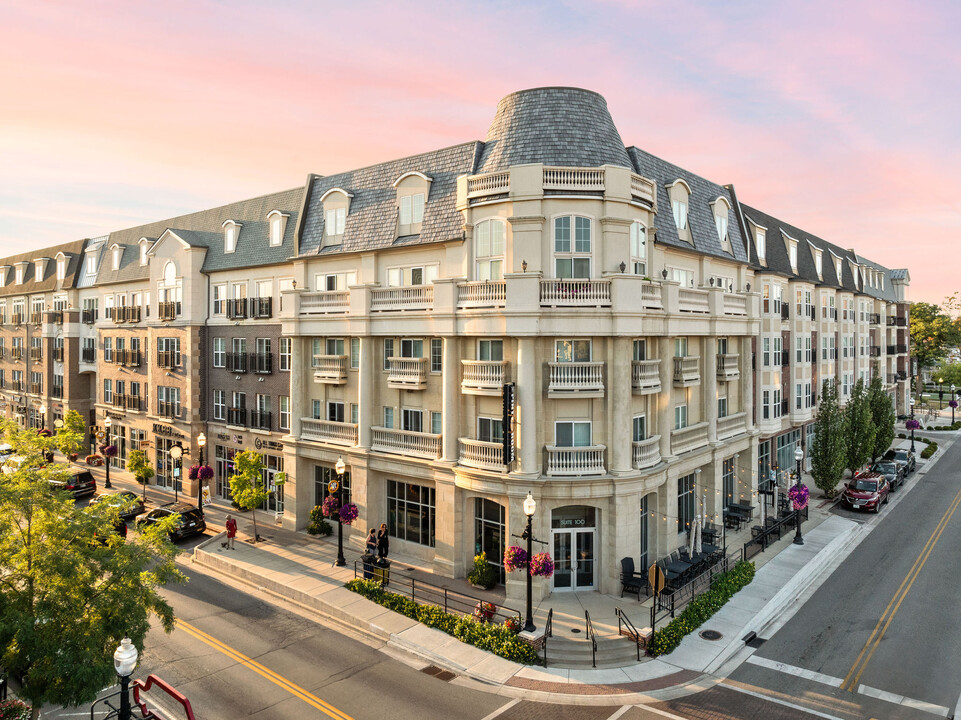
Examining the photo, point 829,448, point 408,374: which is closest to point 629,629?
point 408,374

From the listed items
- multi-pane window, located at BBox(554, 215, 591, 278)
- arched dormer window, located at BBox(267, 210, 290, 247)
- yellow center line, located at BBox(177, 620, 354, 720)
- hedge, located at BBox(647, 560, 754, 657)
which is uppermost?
arched dormer window, located at BBox(267, 210, 290, 247)

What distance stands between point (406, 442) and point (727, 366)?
17647mm

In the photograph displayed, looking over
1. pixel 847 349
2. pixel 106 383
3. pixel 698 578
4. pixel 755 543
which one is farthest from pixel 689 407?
pixel 106 383

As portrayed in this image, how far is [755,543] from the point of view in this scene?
29141mm

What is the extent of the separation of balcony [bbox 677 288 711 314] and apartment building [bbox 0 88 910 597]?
0.14m

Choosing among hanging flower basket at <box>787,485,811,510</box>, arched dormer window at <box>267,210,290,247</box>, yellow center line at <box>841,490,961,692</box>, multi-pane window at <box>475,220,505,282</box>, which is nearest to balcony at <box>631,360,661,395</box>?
multi-pane window at <box>475,220,505,282</box>

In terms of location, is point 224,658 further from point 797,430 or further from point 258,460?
point 797,430

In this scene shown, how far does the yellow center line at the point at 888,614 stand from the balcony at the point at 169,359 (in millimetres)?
39195

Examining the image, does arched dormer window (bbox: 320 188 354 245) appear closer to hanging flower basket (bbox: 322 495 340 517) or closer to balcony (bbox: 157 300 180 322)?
hanging flower basket (bbox: 322 495 340 517)

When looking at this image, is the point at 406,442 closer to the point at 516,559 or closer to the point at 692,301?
the point at 516,559

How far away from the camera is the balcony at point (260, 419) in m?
35.0

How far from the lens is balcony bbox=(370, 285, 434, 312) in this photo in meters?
26.3

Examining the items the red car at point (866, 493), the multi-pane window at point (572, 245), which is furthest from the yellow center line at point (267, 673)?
the red car at point (866, 493)

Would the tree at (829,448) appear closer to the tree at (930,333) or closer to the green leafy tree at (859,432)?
the green leafy tree at (859,432)
